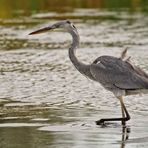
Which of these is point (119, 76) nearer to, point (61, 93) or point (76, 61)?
point (76, 61)

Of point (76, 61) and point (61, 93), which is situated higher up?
point (76, 61)

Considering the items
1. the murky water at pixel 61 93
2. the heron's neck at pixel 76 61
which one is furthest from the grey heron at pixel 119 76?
the murky water at pixel 61 93

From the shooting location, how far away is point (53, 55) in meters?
17.1

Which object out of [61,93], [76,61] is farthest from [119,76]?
[61,93]

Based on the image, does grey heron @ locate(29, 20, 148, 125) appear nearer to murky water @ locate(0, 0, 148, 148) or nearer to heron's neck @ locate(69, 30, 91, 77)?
heron's neck @ locate(69, 30, 91, 77)

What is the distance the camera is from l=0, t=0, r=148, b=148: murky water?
8.80 meters

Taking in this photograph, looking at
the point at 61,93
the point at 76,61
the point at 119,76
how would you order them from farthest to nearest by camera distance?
the point at 61,93
the point at 76,61
the point at 119,76

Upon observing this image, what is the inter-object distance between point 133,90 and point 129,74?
0.22 m

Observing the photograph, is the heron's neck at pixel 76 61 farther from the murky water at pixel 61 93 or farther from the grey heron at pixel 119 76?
the murky water at pixel 61 93

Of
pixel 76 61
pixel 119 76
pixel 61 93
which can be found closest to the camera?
pixel 119 76

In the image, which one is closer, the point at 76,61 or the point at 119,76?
the point at 119,76

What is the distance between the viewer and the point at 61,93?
1213 centimetres

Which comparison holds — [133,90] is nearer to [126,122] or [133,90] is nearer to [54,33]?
[126,122]

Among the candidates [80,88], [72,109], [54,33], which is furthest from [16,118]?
[54,33]
